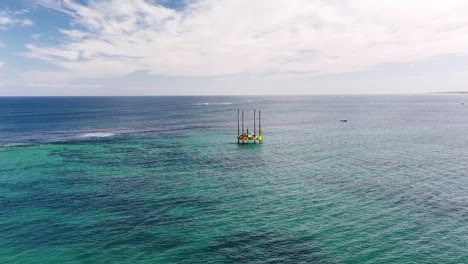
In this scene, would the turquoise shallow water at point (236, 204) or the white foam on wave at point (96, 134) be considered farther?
the white foam on wave at point (96, 134)

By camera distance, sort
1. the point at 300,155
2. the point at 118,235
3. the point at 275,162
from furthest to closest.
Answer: the point at 300,155 → the point at 275,162 → the point at 118,235

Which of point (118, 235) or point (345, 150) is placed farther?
point (345, 150)

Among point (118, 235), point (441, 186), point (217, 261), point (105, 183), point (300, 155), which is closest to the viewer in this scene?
point (217, 261)

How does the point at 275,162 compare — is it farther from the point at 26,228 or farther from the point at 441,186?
Answer: the point at 26,228

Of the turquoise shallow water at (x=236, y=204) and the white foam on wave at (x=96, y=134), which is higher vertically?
the white foam on wave at (x=96, y=134)

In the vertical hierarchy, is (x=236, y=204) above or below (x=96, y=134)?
below

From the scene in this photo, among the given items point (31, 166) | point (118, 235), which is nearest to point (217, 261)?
point (118, 235)

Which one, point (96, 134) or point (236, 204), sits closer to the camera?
point (236, 204)

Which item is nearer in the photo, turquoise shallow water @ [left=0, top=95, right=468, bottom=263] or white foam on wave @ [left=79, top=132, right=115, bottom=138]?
turquoise shallow water @ [left=0, top=95, right=468, bottom=263]

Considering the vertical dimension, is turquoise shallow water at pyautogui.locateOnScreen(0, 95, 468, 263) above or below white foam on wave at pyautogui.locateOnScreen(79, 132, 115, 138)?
below
